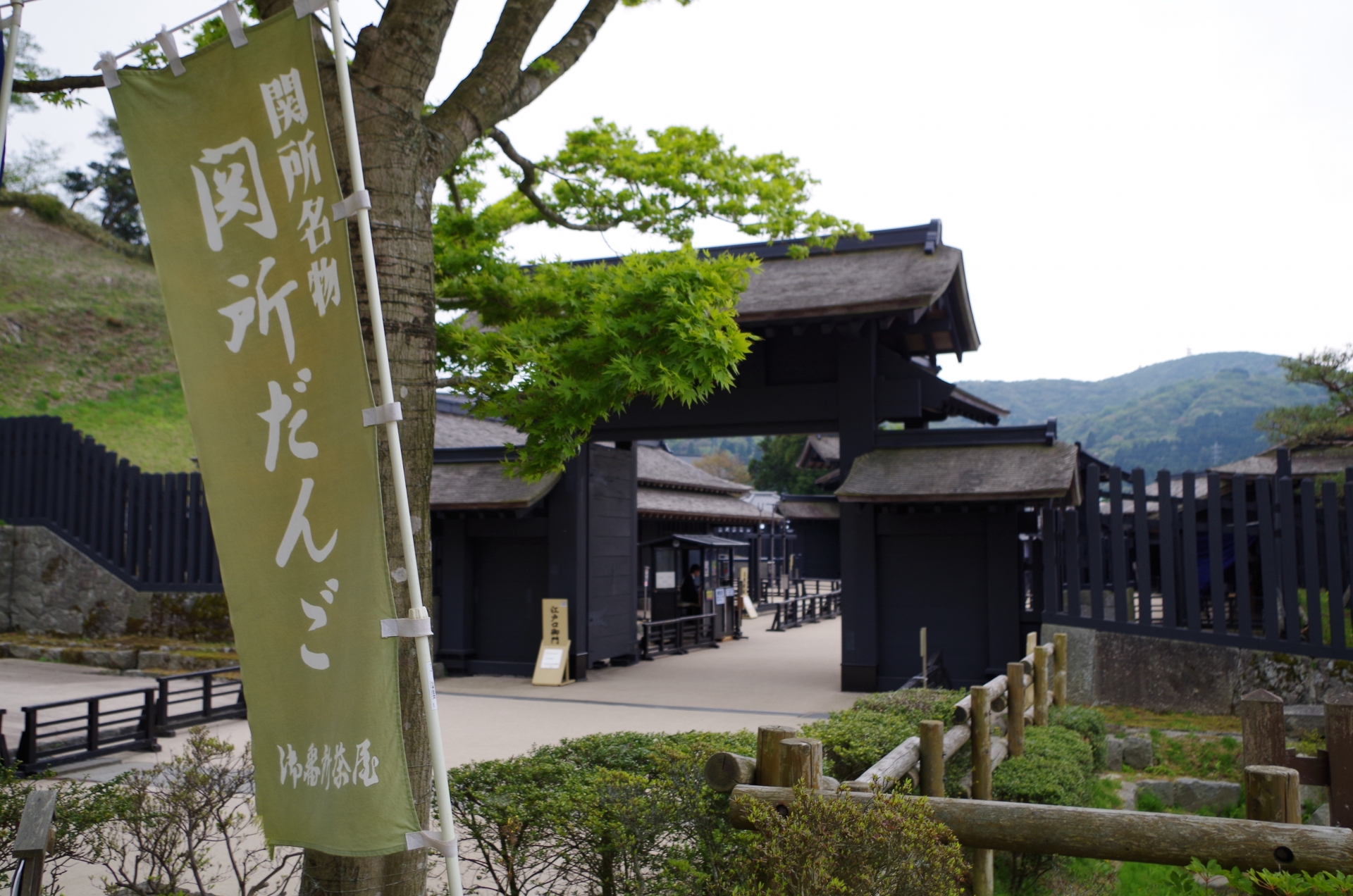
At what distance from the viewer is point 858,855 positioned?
353 centimetres

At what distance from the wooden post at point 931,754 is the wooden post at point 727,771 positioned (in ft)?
5.00

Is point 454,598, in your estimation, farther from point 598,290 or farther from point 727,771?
point 727,771

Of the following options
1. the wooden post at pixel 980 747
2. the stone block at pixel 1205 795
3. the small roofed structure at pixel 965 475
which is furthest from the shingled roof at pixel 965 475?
the wooden post at pixel 980 747

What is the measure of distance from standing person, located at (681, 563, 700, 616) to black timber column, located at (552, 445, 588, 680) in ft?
19.5

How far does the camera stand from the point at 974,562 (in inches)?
521

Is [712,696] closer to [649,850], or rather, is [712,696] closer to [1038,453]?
[1038,453]

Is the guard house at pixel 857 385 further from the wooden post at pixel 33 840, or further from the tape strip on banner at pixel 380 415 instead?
the wooden post at pixel 33 840

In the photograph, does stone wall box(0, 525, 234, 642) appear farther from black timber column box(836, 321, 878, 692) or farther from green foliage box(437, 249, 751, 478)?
green foliage box(437, 249, 751, 478)

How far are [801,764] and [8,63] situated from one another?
443 cm

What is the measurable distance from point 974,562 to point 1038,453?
1766 millimetres

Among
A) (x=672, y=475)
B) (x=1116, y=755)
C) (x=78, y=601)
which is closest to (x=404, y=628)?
(x=1116, y=755)

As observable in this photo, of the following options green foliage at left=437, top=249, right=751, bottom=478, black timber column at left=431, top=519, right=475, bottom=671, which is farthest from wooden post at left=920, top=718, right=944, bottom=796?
black timber column at left=431, top=519, right=475, bottom=671

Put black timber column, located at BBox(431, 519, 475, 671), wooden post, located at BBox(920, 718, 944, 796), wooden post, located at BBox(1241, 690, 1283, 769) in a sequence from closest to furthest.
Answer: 1. wooden post, located at BBox(1241, 690, 1283, 769)
2. wooden post, located at BBox(920, 718, 944, 796)
3. black timber column, located at BBox(431, 519, 475, 671)

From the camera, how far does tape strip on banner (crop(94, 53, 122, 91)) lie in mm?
3477
